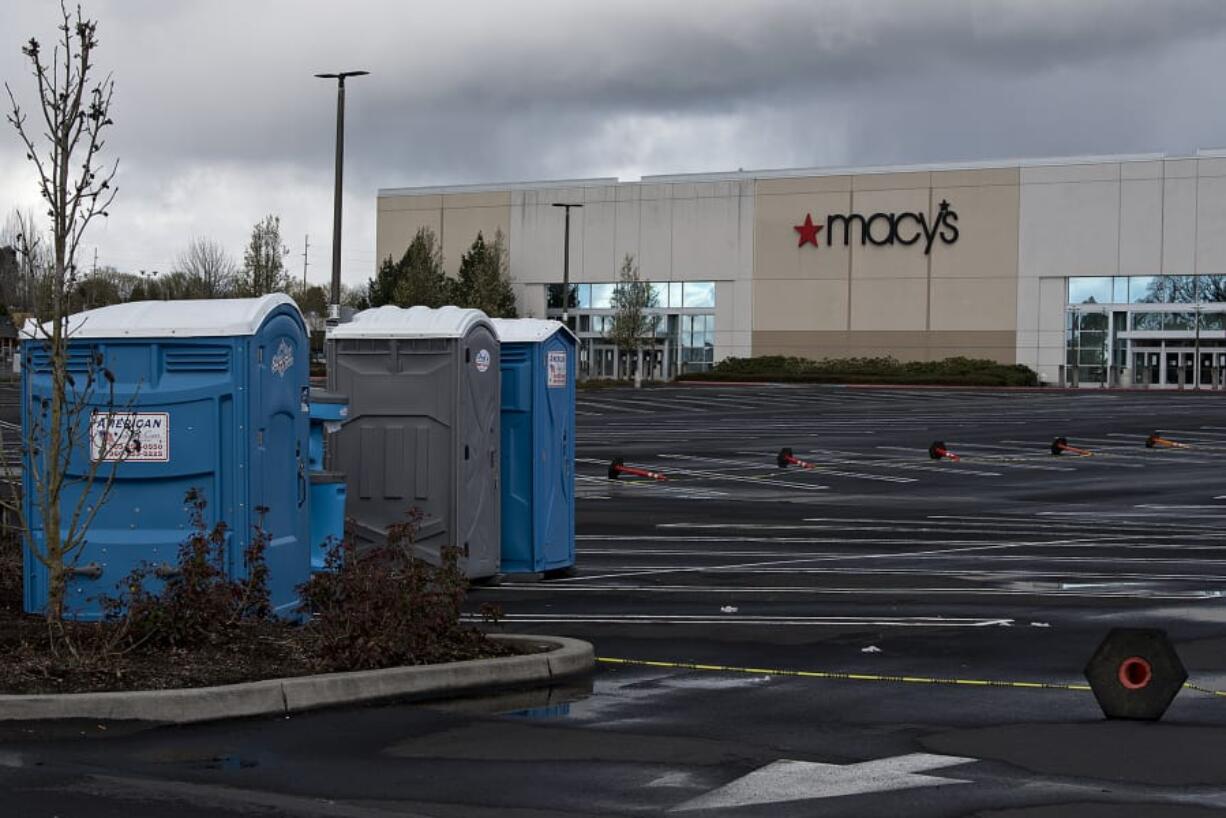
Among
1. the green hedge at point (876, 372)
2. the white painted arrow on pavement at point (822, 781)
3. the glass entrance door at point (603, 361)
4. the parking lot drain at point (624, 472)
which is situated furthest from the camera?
the glass entrance door at point (603, 361)

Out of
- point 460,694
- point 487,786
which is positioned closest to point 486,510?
point 460,694

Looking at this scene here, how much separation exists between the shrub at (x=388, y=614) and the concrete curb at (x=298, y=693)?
0.66ft

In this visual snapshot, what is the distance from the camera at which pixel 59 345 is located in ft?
33.2

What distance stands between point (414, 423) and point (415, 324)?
0.90 m

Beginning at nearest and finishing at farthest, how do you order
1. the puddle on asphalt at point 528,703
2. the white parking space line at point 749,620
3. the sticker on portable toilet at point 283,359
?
the puddle on asphalt at point 528,703, the sticker on portable toilet at point 283,359, the white parking space line at point 749,620

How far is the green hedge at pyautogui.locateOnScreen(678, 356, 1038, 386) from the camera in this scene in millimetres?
81938

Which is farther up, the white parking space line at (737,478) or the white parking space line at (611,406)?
the white parking space line at (611,406)

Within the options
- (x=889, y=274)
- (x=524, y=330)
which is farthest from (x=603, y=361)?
(x=524, y=330)

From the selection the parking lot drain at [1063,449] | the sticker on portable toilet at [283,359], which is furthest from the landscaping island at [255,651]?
the parking lot drain at [1063,449]

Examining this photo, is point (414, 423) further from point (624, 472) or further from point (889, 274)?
point (889, 274)

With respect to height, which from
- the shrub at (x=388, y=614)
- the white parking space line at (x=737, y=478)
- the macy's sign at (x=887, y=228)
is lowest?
the white parking space line at (x=737, y=478)

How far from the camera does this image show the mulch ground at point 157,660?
9359 mm

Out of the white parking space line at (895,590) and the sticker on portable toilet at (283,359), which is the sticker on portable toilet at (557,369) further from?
the sticker on portable toilet at (283,359)

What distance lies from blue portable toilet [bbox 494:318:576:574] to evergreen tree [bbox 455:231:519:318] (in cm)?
7305
